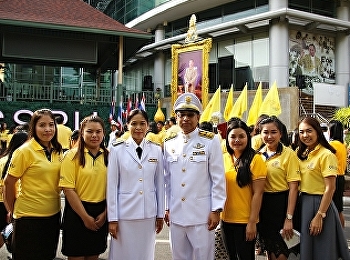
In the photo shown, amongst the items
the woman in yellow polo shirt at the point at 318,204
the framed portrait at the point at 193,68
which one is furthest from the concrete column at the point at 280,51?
the woman in yellow polo shirt at the point at 318,204

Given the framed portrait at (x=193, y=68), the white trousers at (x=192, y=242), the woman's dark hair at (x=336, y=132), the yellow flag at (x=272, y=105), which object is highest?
the framed portrait at (x=193, y=68)

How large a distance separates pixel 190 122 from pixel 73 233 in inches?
56.5

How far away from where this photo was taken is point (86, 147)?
11.8ft

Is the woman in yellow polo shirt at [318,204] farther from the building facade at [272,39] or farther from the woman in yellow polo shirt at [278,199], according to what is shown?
the building facade at [272,39]

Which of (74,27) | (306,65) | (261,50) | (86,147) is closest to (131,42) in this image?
(74,27)

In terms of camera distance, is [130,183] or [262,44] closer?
[130,183]

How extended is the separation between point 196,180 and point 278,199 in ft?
3.01

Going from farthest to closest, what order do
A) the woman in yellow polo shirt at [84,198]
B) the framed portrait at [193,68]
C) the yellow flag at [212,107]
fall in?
the framed portrait at [193,68]
the yellow flag at [212,107]
the woman in yellow polo shirt at [84,198]

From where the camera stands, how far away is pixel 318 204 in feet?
12.3

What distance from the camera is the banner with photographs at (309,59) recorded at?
1995cm

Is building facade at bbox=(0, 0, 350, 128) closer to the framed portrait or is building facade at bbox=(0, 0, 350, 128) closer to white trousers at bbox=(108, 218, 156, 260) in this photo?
the framed portrait

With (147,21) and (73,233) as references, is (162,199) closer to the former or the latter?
(73,233)

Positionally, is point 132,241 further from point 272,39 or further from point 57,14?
point 272,39

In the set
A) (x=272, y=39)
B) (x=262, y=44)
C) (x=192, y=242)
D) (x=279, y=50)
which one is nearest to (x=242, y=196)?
(x=192, y=242)
